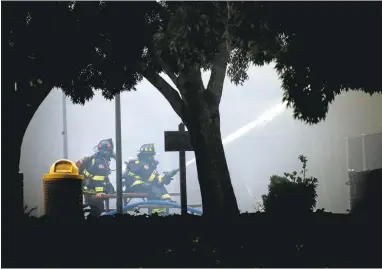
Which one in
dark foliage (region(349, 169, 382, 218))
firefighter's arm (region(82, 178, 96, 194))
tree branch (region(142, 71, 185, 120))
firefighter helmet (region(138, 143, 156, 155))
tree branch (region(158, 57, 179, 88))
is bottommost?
firefighter's arm (region(82, 178, 96, 194))

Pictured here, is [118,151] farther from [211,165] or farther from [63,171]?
[211,165]

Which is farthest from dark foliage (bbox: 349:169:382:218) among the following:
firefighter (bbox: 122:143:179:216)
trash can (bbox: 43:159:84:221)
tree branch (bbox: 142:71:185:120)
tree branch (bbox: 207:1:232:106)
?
firefighter (bbox: 122:143:179:216)

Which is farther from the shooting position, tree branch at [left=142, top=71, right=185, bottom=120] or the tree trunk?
tree branch at [left=142, top=71, right=185, bottom=120]

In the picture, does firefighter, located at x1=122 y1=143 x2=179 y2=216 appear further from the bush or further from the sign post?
the sign post

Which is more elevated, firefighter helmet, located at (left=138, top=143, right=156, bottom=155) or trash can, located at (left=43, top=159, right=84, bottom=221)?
firefighter helmet, located at (left=138, top=143, right=156, bottom=155)

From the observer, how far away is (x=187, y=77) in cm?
925

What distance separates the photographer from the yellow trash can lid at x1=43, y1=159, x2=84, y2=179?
9039 millimetres

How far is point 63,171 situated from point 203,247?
14.0 feet

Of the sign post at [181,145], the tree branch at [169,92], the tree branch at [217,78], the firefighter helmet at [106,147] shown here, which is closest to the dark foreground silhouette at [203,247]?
the tree branch at [169,92]

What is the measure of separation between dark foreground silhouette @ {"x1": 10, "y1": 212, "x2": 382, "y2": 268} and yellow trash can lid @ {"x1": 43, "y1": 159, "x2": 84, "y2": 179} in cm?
259

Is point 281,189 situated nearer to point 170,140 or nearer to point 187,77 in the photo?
point 170,140

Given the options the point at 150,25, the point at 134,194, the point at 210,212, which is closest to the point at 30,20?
Answer: the point at 150,25

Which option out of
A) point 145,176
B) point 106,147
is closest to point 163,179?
point 145,176

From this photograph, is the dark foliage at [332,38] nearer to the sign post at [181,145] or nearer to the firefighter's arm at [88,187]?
the sign post at [181,145]
